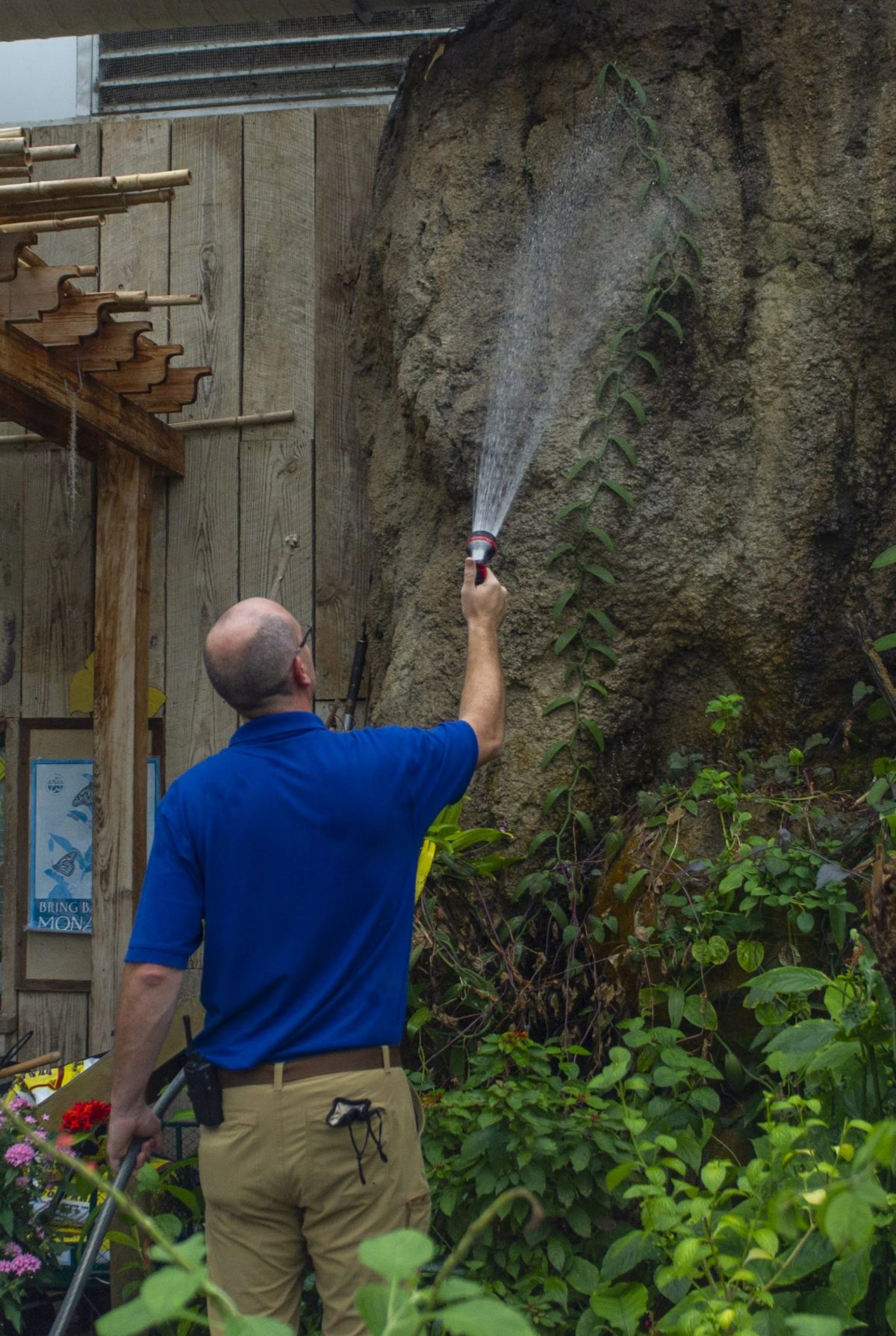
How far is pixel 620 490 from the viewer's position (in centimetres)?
358

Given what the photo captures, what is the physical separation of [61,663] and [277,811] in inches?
101

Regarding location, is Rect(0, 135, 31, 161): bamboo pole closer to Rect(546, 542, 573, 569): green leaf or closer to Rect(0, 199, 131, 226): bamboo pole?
Rect(0, 199, 131, 226): bamboo pole

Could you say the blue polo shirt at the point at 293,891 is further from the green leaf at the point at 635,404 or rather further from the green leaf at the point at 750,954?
the green leaf at the point at 635,404

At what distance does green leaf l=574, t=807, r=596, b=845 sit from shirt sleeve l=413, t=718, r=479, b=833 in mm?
999

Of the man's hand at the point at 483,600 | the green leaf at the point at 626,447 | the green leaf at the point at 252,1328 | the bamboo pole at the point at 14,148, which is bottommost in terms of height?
the green leaf at the point at 252,1328

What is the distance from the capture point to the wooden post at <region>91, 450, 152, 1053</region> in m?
4.09

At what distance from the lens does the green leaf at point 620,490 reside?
3.58 metres

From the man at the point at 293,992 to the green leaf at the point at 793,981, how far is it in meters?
0.72

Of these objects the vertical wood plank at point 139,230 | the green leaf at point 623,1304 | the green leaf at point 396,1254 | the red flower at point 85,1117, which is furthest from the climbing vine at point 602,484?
Result: the green leaf at point 396,1254

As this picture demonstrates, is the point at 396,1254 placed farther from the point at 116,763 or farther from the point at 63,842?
the point at 63,842

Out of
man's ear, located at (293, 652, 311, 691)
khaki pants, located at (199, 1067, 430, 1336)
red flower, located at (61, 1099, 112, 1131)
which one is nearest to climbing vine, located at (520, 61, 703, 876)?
man's ear, located at (293, 652, 311, 691)

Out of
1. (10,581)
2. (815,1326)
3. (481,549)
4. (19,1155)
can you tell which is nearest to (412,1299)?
(815,1326)

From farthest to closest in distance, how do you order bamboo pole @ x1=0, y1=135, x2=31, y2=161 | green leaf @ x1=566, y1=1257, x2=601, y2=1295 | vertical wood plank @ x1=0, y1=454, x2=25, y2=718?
vertical wood plank @ x1=0, y1=454, x2=25, y2=718
bamboo pole @ x1=0, y1=135, x2=31, y2=161
green leaf @ x1=566, y1=1257, x2=601, y2=1295

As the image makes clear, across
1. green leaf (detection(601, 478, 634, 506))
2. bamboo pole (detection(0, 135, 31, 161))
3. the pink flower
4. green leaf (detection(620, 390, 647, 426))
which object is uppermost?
bamboo pole (detection(0, 135, 31, 161))
